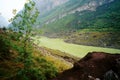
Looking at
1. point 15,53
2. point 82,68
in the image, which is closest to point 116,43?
point 15,53

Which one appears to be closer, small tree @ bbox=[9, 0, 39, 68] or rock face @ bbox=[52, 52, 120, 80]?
rock face @ bbox=[52, 52, 120, 80]

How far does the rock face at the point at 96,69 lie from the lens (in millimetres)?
21109

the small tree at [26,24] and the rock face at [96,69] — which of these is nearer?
the rock face at [96,69]

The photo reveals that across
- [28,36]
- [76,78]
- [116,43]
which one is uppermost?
[28,36]

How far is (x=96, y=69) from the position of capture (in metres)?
22.7

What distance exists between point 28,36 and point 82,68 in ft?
31.6

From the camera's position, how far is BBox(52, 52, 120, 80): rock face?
21.1m

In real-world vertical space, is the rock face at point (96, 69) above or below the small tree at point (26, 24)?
below

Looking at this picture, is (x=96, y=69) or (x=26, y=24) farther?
(x=26, y=24)

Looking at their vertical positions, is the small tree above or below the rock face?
above

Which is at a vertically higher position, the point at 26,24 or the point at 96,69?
the point at 26,24

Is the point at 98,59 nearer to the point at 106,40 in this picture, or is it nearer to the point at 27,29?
the point at 27,29

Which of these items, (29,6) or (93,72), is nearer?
(93,72)

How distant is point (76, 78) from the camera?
2202 centimetres
